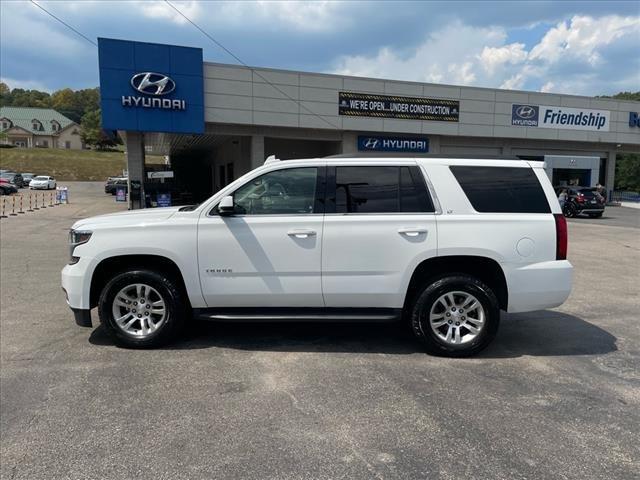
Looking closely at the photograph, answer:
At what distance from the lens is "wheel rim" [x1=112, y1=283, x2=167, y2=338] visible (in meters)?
5.05

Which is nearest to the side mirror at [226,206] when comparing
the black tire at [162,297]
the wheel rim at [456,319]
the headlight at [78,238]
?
the black tire at [162,297]

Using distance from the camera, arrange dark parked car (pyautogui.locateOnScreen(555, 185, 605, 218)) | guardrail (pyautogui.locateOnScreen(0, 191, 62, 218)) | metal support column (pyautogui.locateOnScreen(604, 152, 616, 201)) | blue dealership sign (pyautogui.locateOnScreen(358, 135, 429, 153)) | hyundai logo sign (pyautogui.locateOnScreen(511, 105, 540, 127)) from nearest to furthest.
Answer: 1. guardrail (pyautogui.locateOnScreen(0, 191, 62, 218))
2. dark parked car (pyautogui.locateOnScreen(555, 185, 605, 218))
3. blue dealership sign (pyautogui.locateOnScreen(358, 135, 429, 153))
4. hyundai logo sign (pyautogui.locateOnScreen(511, 105, 540, 127))
5. metal support column (pyautogui.locateOnScreen(604, 152, 616, 201))

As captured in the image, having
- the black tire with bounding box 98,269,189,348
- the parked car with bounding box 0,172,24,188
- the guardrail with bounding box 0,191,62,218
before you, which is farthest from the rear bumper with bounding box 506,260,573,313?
the parked car with bounding box 0,172,24,188

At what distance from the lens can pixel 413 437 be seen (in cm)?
340

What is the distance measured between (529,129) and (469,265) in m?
28.7

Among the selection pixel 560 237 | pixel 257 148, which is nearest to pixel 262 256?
pixel 560 237

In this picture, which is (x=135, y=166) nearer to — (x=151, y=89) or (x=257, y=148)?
(x=151, y=89)

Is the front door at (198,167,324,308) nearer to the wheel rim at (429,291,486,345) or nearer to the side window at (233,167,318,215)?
the side window at (233,167,318,215)

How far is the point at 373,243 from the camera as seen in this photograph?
15.9 ft

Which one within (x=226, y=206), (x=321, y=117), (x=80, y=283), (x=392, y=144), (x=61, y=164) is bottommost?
(x=80, y=283)

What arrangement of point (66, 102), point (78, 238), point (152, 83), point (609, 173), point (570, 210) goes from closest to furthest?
point (78, 238) < point (152, 83) < point (570, 210) < point (609, 173) < point (66, 102)

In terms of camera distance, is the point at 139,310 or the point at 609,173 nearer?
the point at 139,310

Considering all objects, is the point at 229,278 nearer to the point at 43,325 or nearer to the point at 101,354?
the point at 101,354

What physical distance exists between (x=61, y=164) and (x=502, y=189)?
90854mm
